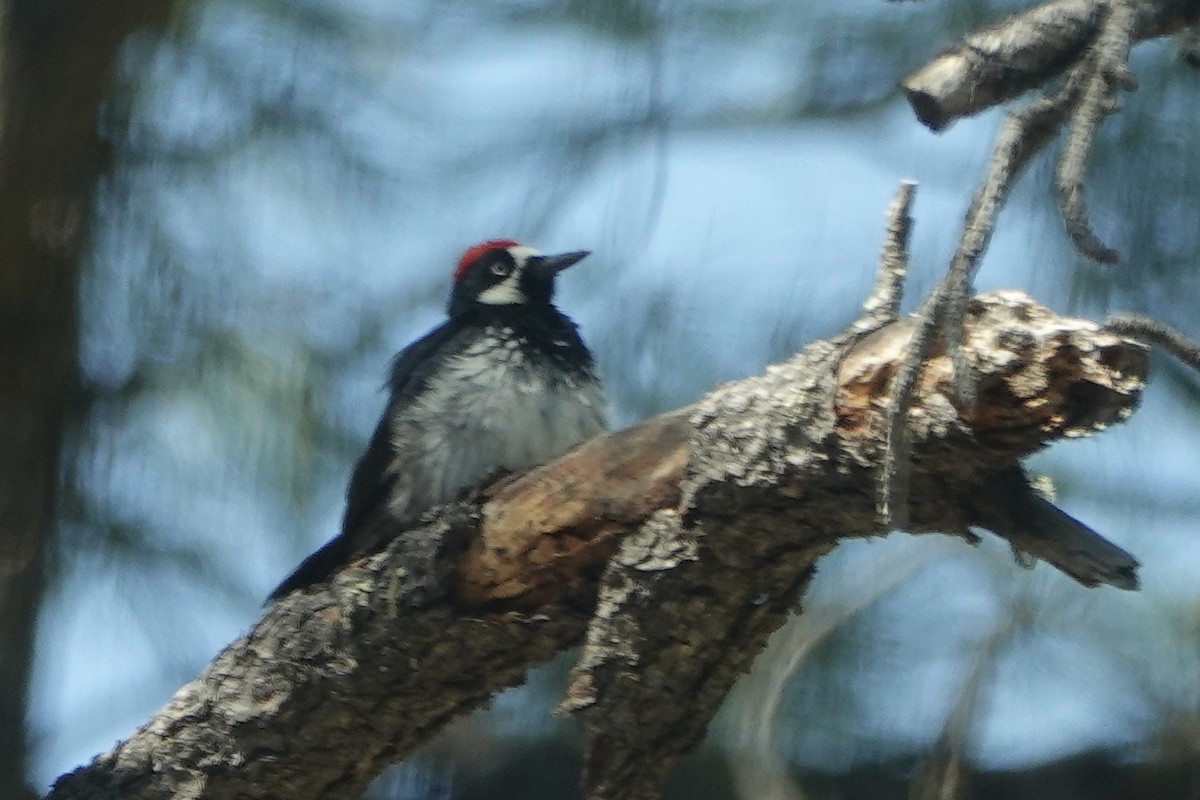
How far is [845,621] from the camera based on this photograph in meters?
3.01

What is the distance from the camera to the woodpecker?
2863mm

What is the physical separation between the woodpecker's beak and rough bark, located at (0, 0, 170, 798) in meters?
0.95

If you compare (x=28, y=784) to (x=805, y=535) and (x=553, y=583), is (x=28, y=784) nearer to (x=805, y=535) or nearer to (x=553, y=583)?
(x=553, y=583)

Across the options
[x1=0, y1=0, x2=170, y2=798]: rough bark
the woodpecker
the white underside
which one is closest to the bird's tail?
the woodpecker

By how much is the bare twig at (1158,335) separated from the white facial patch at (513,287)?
2.04 metres

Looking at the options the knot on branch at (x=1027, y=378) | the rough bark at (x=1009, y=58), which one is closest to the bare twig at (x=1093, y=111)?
the rough bark at (x=1009, y=58)

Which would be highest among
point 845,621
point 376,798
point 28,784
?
point 845,621

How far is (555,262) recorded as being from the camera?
3143mm

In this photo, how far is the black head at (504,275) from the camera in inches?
126

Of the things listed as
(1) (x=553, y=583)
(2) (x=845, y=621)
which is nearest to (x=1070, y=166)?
(1) (x=553, y=583)

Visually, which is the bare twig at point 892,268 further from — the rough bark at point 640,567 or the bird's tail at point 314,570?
the bird's tail at point 314,570

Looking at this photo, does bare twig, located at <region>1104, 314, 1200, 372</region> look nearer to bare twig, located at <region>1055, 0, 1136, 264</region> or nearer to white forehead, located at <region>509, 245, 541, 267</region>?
bare twig, located at <region>1055, 0, 1136, 264</region>

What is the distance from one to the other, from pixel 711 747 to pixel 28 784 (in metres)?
1.36

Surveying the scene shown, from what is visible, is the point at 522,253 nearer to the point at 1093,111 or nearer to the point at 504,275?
the point at 504,275
